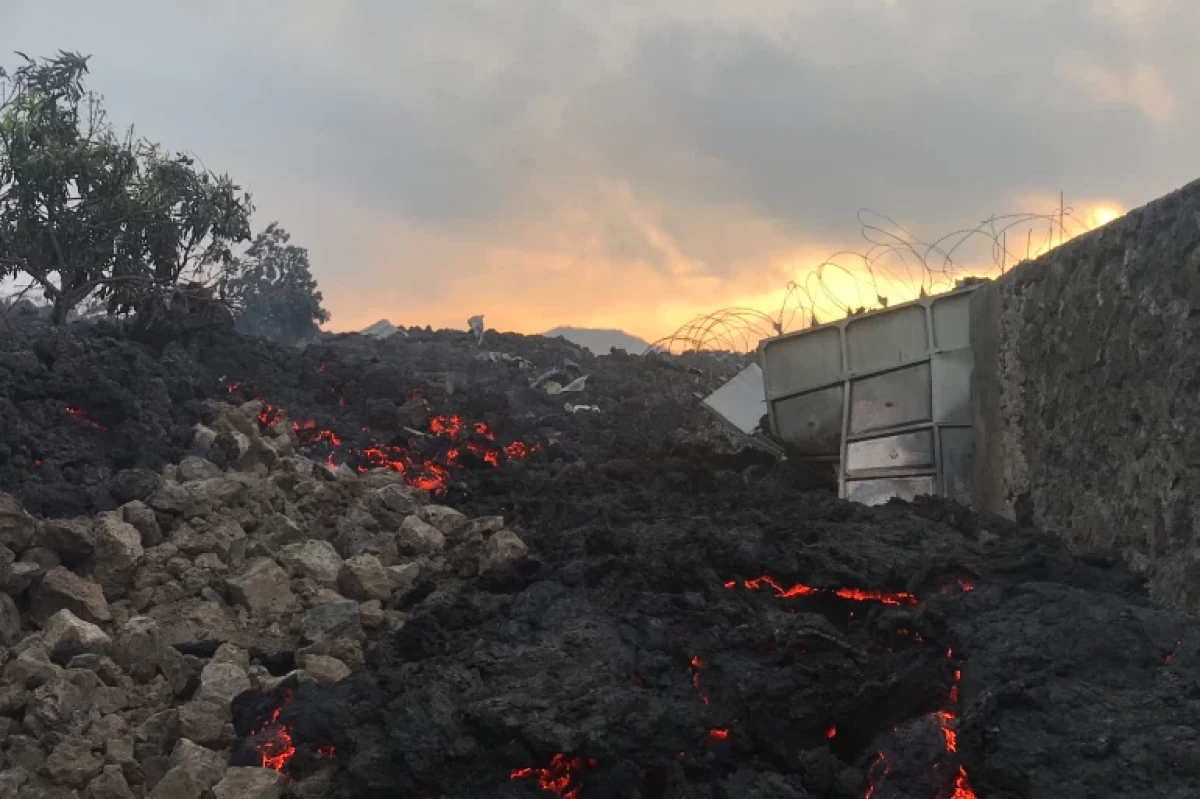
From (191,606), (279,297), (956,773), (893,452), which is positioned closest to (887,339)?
(893,452)

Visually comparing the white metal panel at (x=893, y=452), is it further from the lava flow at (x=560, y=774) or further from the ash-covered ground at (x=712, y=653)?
the lava flow at (x=560, y=774)

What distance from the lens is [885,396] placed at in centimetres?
1034

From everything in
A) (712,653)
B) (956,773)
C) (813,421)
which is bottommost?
(956,773)

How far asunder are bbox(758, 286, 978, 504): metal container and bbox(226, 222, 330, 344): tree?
26.5 metres

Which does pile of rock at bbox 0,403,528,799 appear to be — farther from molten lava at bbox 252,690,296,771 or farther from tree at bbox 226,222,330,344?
tree at bbox 226,222,330,344

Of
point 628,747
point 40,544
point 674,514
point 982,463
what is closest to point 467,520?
point 674,514

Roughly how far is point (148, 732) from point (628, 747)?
3.09 metres

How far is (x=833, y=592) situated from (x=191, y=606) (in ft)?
15.2

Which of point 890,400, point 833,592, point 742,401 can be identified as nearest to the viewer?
point 833,592

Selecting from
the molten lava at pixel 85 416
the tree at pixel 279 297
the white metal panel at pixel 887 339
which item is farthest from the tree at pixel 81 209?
the tree at pixel 279 297

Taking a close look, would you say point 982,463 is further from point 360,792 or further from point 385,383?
point 385,383

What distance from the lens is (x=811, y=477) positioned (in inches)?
444

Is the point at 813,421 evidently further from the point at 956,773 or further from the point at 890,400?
the point at 956,773

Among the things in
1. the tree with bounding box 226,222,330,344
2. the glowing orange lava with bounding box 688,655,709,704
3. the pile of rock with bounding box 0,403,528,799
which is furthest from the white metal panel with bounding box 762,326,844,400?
the tree with bounding box 226,222,330,344
